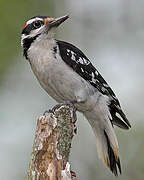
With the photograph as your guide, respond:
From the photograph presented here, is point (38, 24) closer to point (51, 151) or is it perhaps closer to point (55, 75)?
point (55, 75)

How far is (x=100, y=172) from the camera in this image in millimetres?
8414

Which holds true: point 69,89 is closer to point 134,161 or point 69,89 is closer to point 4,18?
point 134,161

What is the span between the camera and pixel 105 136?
7.02 metres

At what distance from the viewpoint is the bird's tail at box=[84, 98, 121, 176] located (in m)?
6.80

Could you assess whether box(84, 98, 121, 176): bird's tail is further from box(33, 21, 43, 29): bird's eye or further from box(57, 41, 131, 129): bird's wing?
box(33, 21, 43, 29): bird's eye

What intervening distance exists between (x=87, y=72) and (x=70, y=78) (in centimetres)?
39

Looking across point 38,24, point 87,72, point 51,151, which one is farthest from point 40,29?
point 51,151

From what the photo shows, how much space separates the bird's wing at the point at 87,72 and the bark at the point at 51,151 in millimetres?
1450

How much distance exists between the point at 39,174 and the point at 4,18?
4938 millimetres

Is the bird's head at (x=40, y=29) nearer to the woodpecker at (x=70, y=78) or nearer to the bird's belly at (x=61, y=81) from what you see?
the woodpecker at (x=70, y=78)

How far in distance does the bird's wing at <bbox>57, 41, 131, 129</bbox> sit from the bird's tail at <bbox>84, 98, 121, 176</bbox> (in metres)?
0.12

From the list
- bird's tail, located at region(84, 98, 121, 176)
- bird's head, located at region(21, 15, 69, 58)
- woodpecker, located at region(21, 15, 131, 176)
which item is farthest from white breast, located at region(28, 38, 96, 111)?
bird's tail, located at region(84, 98, 121, 176)

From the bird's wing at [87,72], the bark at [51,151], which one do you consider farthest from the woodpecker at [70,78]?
the bark at [51,151]

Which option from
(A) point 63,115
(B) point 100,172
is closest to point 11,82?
(B) point 100,172
